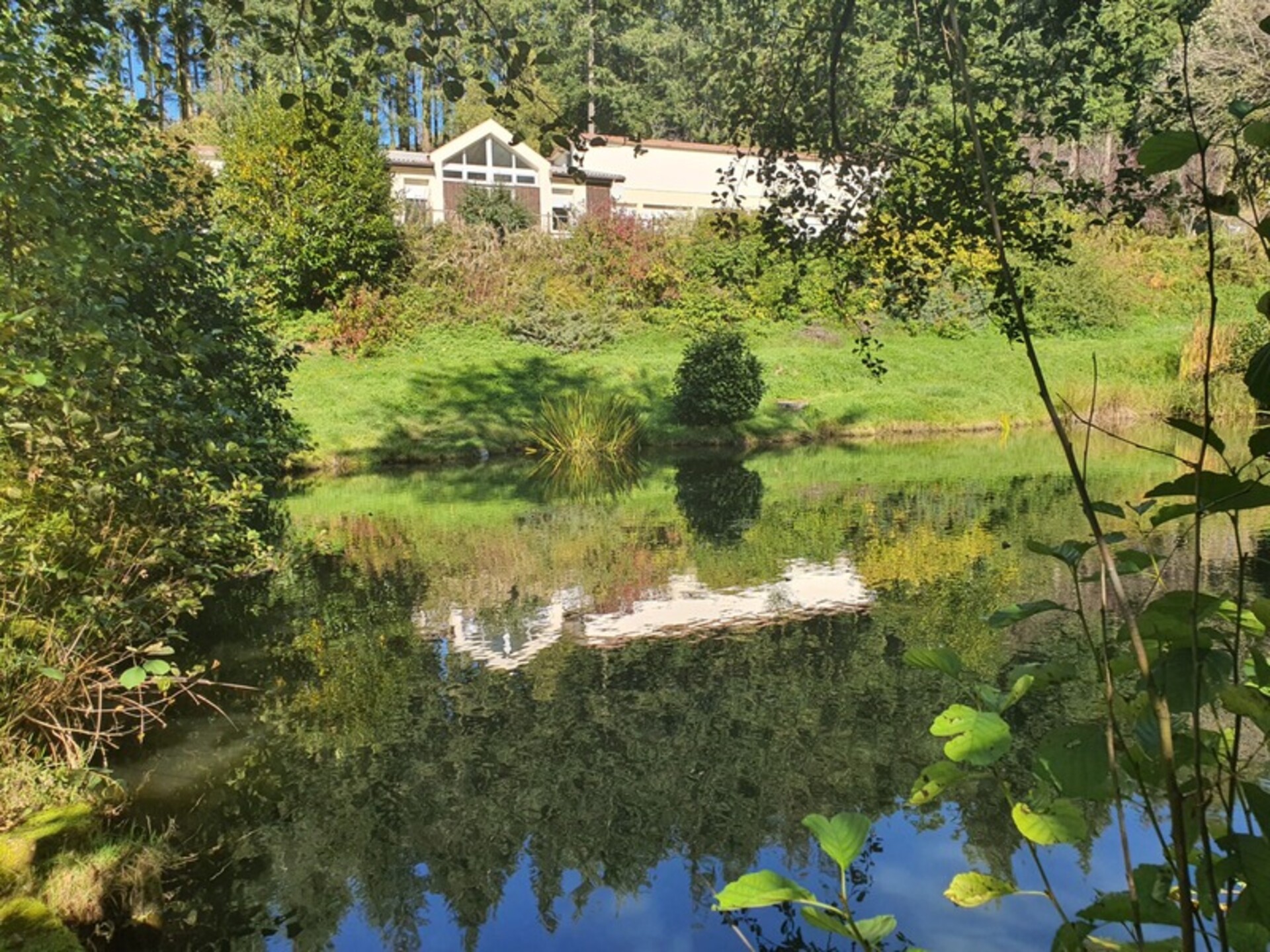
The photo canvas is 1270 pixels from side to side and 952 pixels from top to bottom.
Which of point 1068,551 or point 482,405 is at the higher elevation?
point 1068,551

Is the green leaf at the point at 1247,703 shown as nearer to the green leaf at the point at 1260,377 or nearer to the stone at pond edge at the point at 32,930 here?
the green leaf at the point at 1260,377

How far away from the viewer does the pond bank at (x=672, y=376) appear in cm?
1548

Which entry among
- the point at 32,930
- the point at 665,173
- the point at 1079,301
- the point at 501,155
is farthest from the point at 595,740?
the point at 665,173

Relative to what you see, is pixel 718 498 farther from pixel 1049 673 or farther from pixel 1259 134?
pixel 1259 134

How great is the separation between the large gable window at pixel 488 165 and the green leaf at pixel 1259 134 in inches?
1083

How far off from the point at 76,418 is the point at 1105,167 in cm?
2968

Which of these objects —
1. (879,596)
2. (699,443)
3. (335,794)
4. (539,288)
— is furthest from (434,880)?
(539,288)

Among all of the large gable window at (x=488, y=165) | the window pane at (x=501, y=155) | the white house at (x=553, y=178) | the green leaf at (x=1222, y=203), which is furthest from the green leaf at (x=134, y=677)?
the window pane at (x=501, y=155)

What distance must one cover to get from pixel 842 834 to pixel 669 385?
16972 mm

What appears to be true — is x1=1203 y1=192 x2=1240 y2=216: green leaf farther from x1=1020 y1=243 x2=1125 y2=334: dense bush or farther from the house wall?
the house wall

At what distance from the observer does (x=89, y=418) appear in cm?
298

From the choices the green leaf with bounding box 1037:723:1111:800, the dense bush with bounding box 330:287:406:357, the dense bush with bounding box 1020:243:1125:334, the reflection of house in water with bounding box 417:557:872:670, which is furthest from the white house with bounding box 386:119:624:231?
the green leaf with bounding box 1037:723:1111:800

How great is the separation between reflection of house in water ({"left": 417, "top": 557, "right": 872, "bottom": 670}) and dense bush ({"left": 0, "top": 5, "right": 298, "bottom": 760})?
76.1 inches

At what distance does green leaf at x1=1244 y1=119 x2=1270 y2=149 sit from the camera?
0.86 m
